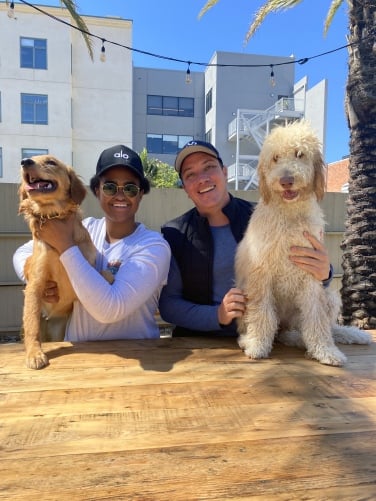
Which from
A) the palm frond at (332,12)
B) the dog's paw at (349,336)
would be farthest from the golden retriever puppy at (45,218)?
the palm frond at (332,12)

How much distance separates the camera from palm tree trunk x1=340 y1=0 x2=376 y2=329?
4602 millimetres

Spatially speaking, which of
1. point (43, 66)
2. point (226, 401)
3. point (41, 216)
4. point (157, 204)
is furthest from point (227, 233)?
point (43, 66)

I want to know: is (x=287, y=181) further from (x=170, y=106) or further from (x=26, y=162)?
(x=170, y=106)

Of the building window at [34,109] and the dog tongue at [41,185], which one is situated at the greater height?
the building window at [34,109]

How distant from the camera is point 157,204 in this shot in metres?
7.28

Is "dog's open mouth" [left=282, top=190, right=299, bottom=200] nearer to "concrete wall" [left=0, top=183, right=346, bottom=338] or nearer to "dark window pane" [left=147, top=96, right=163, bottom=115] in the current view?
"concrete wall" [left=0, top=183, right=346, bottom=338]

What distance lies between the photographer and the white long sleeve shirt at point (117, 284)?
6.91 feet

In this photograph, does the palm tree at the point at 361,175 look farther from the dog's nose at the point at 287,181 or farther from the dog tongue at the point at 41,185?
the dog tongue at the point at 41,185

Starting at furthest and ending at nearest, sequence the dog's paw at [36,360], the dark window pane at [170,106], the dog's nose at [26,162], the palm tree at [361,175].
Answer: the dark window pane at [170,106] < the palm tree at [361,175] < the dog's nose at [26,162] < the dog's paw at [36,360]

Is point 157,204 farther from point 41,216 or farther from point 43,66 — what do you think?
point 43,66

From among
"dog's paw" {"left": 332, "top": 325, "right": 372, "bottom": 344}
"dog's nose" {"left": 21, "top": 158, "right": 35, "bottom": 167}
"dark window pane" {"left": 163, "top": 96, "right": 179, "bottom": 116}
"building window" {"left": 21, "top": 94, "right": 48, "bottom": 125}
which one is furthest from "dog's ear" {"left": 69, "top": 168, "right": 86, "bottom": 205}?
Answer: "dark window pane" {"left": 163, "top": 96, "right": 179, "bottom": 116}

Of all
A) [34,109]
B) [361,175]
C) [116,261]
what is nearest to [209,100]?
[34,109]

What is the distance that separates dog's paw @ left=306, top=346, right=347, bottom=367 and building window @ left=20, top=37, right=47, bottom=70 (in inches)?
886

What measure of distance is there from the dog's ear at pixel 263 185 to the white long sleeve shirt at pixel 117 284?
671 millimetres
